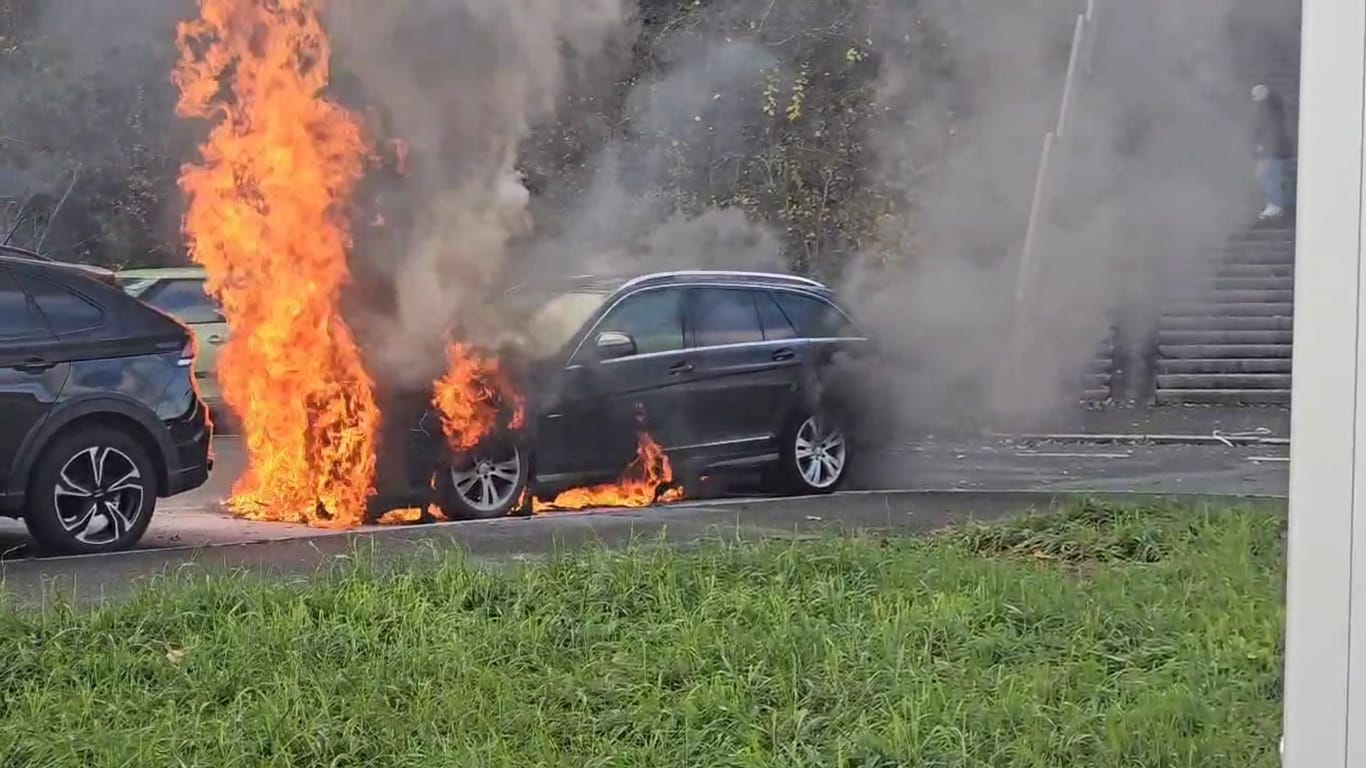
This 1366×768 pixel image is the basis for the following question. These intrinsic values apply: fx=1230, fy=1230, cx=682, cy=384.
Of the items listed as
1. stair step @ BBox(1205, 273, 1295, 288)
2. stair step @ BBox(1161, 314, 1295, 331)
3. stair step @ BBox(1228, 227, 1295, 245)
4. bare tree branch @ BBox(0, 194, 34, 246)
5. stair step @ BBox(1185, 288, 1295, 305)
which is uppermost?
bare tree branch @ BBox(0, 194, 34, 246)

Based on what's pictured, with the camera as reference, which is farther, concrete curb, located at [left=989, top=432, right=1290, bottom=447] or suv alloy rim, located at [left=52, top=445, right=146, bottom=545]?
suv alloy rim, located at [left=52, top=445, right=146, bottom=545]

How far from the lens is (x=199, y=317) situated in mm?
3289

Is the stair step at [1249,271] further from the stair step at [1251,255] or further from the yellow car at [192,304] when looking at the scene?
the yellow car at [192,304]

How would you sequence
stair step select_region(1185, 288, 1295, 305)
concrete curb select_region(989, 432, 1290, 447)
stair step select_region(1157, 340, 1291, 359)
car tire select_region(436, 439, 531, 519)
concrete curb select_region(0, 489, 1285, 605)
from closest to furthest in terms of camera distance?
stair step select_region(1185, 288, 1295, 305), stair step select_region(1157, 340, 1291, 359), concrete curb select_region(989, 432, 1290, 447), concrete curb select_region(0, 489, 1285, 605), car tire select_region(436, 439, 531, 519)

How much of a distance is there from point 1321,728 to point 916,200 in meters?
1.96

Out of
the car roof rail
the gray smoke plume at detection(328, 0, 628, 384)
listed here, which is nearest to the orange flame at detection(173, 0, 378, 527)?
the gray smoke plume at detection(328, 0, 628, 384)

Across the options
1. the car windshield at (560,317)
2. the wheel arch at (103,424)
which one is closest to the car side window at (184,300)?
the wheel arch at (103,424)

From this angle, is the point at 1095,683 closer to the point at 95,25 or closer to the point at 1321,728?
the point at 1321,728

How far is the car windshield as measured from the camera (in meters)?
3.27

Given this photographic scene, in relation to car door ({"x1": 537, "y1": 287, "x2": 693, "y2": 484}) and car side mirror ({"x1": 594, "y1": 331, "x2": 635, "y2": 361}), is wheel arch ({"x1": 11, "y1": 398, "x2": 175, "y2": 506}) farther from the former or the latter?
car side mirror ({"x1": 594, "y1": 331, "x2": 635, "y2": 361})

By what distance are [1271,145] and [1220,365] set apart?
0.53m

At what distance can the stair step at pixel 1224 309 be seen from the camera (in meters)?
2.78

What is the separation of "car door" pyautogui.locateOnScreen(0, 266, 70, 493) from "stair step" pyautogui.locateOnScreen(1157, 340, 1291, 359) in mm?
2825

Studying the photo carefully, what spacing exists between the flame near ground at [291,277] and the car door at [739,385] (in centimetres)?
16
